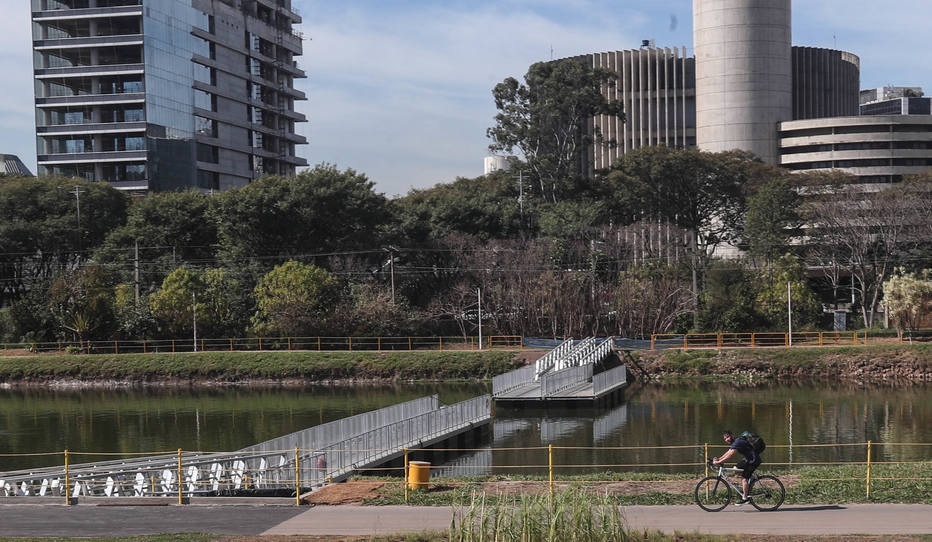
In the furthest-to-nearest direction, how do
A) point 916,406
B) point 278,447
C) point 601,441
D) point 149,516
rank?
point 916,406 < point 601,441 < point 278,447 < point 149,516

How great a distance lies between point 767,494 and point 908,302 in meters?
48.3

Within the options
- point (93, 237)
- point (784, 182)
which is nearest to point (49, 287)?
point (93, 237)

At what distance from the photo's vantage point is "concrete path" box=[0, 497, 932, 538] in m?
20.9

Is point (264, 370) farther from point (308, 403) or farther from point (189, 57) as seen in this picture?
point (189, 57)

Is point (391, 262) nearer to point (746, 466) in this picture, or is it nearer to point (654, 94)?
point (746, 466)

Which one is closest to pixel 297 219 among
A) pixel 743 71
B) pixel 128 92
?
pixel 128 92

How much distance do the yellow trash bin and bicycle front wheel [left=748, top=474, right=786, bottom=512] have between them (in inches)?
298

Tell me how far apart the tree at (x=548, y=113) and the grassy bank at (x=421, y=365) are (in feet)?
105

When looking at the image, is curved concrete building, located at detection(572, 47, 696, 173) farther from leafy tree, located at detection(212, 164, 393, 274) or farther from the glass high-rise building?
leafy tree, located at detection(212, 164, 393, 274)

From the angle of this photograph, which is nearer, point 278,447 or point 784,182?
point 278,447

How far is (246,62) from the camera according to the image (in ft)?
434

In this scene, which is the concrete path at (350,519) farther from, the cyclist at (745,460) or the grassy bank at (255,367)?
the grassy bank at (255,367)

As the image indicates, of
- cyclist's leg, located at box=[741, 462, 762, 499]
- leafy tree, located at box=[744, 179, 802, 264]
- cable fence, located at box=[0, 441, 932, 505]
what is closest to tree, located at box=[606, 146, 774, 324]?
leafy tree, located at box=[744, 179, 802, 264]

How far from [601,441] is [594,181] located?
56587 mm
